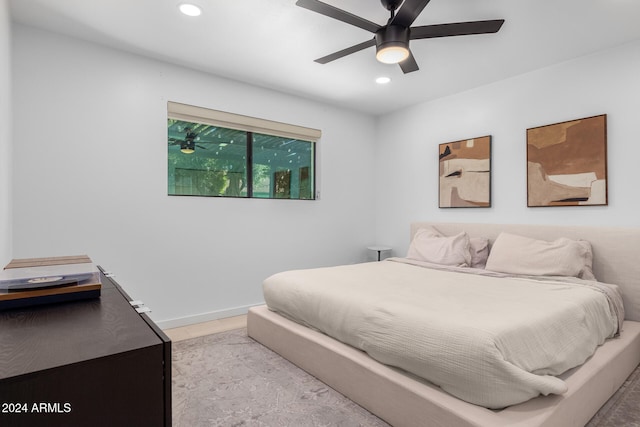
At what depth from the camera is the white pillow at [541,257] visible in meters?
2.73

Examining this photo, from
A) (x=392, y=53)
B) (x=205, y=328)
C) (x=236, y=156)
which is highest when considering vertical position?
(x=392, y=53)

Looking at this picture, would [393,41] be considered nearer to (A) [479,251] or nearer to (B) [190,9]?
(B) [190,9]

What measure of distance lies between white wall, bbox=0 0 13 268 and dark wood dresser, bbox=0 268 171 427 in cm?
163

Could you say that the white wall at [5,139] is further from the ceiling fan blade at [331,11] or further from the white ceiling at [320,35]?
the ceiling fan blade at [331,11]

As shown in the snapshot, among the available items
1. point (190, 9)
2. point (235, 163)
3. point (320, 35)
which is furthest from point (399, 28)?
point (235, 163)

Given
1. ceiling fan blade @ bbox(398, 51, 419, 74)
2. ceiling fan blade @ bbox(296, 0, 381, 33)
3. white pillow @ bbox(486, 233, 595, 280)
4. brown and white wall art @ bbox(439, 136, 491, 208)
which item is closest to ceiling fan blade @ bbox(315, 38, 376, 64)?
ceiling fan blade @ bbox(296, 0, 381, 33)

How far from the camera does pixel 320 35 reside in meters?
2.67

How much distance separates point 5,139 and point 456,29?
2922 millimetres

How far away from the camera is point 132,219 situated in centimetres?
305

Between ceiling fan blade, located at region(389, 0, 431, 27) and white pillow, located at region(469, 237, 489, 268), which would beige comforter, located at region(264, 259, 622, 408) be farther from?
ceiling fan blade, located at region(389, 0, 431, 27)

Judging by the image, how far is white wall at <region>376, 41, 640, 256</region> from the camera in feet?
9.29

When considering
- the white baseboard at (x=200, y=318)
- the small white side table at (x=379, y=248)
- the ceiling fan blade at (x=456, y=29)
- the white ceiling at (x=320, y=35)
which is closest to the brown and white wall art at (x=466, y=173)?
the white ceiling at (x=320, y=35)

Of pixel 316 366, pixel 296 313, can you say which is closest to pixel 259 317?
pixel 296 313

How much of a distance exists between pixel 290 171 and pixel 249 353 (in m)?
2.33
